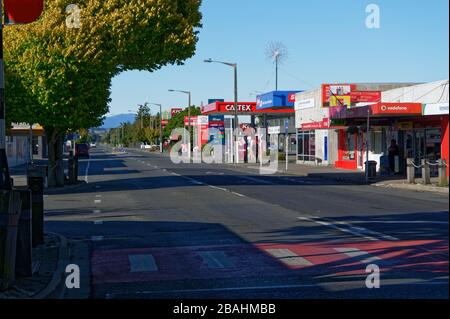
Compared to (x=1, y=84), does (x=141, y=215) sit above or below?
below

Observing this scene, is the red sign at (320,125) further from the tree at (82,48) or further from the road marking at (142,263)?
the road marking at (142,263)

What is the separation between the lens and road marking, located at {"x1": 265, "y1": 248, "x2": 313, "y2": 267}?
11.1m

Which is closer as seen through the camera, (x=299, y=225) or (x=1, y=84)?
(x=1, y=84)

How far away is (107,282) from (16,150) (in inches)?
2516

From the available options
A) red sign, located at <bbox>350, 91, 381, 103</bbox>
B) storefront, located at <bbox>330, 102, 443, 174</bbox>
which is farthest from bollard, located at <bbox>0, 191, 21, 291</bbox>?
red sign, located at <bbox>350, 91, 381, 103</bbox>

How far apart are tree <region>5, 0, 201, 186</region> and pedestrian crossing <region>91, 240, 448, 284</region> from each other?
1634cm

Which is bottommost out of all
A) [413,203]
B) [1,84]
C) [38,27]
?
[413,203]

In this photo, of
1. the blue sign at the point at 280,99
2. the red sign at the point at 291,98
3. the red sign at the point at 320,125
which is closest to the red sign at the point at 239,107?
the blue sign at the point at 280,99

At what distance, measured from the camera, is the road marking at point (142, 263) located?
35.7ft

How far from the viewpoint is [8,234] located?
9.25 meters

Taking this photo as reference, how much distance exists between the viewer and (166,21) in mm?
28469

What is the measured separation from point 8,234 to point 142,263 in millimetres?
2703

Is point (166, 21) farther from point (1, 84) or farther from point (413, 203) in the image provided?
point (1, 84)
